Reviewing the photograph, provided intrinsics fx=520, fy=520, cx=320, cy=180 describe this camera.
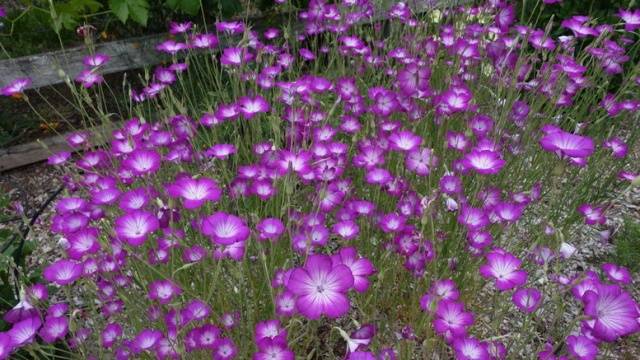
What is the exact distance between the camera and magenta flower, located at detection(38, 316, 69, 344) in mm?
1457

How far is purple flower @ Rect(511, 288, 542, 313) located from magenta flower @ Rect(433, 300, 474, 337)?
0.14 meters

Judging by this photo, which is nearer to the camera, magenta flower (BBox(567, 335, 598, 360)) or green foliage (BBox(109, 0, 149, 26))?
magenta flower (BBox(567, 335, 598, 360))

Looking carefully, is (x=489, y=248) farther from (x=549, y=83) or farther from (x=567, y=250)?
(x=549, y=83)

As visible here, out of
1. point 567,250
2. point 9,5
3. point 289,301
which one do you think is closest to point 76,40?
point 9,5

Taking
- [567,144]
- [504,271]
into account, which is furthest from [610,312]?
[567,144]

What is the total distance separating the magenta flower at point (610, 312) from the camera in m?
1.17

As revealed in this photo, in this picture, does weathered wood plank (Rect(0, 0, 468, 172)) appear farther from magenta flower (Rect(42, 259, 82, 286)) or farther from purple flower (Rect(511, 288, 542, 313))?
purple flower (Rect(511, 288, 542, 313))

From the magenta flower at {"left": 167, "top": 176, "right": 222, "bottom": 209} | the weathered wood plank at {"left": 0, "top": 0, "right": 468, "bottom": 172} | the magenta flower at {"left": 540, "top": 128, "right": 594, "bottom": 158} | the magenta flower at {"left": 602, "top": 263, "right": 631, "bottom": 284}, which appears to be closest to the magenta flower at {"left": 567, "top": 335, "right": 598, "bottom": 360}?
the magenta flower at {"left": 602, "top": 263, "right": 631, "bottom": 284}

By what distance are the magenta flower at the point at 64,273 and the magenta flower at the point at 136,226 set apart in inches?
6.2

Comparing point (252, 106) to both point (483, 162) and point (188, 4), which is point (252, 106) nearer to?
point (483, 162)

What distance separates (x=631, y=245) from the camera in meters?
2.45

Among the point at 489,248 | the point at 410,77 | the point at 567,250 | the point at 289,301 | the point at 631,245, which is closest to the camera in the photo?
the point at 289,301

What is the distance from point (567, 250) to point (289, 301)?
875 mm

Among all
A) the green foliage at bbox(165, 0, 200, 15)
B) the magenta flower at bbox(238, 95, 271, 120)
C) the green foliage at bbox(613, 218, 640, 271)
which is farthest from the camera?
the green foliage at bbox(165, 0, 200, 15)
